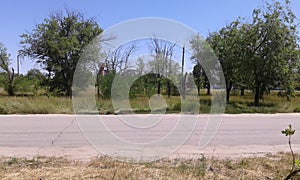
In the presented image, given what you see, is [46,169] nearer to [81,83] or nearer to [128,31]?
[128,31]

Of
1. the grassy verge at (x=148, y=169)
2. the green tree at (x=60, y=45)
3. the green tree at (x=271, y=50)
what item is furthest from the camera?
the green tree at (x=60, y=45)

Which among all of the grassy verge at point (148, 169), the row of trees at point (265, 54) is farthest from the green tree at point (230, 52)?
the grassy verge at point (148, 169)

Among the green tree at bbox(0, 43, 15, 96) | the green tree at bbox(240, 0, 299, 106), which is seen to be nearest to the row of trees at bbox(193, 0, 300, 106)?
the green tree at bbox(240, 0, 299, 106)

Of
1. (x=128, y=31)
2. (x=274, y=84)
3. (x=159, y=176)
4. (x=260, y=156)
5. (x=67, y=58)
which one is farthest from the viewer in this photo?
(x=67, y=58)

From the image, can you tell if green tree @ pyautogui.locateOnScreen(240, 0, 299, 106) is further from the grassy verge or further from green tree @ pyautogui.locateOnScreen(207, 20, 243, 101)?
the grassy verge

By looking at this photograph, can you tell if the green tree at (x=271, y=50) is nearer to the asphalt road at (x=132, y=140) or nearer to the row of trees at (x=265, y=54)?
the row of trees at (x=265, y=54)

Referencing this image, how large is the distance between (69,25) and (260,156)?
27.2 metres

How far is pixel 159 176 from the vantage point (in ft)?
12.3

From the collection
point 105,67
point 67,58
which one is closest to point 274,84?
point 105,67

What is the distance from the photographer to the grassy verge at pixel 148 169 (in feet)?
12.2

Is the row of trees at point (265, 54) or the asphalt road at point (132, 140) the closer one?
the asphalt road at point (132, 140)

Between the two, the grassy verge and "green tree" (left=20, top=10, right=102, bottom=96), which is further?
"green tree" (left=20, top=10, right=102, bottom=96)

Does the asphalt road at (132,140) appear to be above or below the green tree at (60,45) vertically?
below

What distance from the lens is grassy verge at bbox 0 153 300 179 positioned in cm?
373
